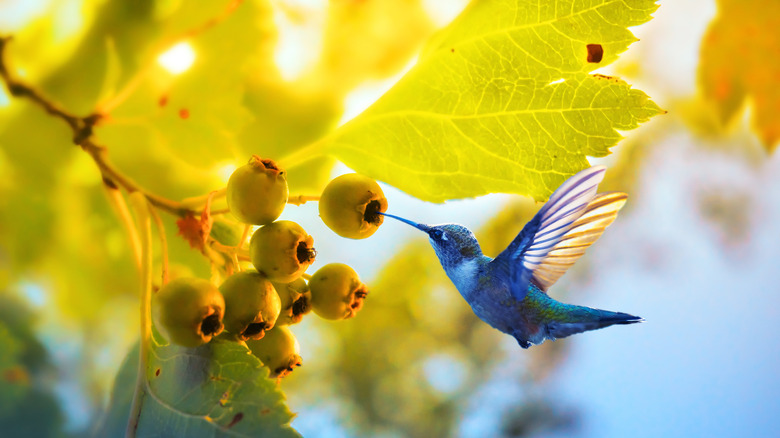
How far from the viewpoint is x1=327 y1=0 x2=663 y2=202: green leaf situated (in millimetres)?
414

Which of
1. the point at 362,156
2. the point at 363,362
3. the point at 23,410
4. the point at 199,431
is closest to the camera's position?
the point at 199,431

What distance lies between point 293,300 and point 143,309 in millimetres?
118

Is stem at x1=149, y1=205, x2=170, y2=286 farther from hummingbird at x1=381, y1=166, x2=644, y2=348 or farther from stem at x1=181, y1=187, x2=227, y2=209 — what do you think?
hummingbird at x1=381, y1=166, x2=644, y2=348

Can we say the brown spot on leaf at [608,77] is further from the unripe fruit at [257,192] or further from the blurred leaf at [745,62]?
the blurred leaf at [745,62]

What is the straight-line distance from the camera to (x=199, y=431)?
395mm

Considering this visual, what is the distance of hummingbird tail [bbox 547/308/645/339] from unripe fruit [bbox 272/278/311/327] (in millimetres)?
177

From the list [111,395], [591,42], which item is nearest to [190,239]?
[111,395]

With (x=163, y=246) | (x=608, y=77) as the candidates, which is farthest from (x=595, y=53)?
(x=163, y=246)

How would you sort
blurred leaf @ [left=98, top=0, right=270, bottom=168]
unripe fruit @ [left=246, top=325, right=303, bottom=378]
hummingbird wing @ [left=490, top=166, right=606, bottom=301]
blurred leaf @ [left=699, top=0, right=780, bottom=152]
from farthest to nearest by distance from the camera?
blurred leaf @ [left=699, top=0, right=780, bottom=152] < blurred leaf @ [left=98, top=0, right=270, bottom=168] < unripe fruit @ [left=246, top=325, right=303, bottom=378] < hummingbird wing @ [left=490, top=166, right=606, bottom=301]

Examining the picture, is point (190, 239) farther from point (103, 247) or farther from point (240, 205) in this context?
point (103, 247)

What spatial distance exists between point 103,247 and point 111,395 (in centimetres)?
19

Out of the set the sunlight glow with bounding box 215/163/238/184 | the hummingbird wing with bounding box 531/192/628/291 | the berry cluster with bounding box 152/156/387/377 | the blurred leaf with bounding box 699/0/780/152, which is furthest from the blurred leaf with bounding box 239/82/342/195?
the blurred leaf with bounding box 699/0/780/152

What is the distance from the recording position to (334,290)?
0.43 m

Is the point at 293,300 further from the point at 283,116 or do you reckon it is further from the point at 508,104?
the point at 283,116
